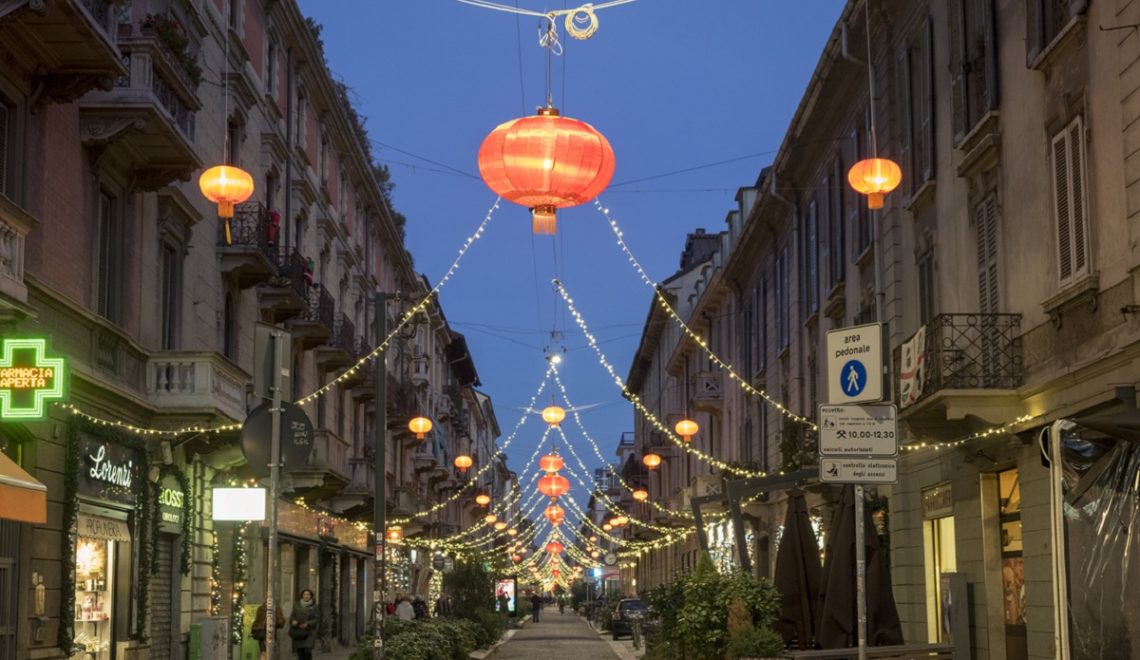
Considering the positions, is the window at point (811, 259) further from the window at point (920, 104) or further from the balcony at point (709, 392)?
the balcony at point (709, 392)

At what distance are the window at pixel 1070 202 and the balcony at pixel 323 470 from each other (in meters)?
18.1

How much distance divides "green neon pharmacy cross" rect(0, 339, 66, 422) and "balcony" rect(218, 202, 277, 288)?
1195 cm

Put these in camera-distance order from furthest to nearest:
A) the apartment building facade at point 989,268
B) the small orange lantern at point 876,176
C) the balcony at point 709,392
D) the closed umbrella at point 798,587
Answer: the balcony at point 709,392 < the small orange lantern at point 876,176 < the closed umbrella at point 798,587 < the apartment building facade at point 989,268

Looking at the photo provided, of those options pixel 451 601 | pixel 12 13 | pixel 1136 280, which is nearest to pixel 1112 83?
pixel 1136 280

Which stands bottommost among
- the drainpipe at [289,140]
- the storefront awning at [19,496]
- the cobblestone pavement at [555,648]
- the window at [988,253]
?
the cobblestone pavement at [555,648]

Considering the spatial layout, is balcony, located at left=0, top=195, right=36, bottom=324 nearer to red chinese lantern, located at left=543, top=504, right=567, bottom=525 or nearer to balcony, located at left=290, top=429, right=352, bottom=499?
balcony, located at left=290, top=429, right=352, bottom=499

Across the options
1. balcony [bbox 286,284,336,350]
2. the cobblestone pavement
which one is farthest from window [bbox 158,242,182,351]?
the cobblestone pavement

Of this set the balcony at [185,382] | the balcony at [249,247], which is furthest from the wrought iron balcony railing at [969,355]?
the balcony at [249,247]

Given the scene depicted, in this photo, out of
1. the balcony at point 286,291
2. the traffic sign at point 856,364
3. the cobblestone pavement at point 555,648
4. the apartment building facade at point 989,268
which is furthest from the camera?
the cobblestone pavement at point 555,648

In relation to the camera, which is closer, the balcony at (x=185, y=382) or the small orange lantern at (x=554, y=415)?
the balcony at (x=185, y=382)

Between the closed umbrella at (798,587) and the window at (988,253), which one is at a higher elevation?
the window at (988,253)

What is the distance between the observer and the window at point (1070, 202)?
16.5 meters

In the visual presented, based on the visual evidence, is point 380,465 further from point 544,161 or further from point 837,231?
point 544,161

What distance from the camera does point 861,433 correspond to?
10438mm
